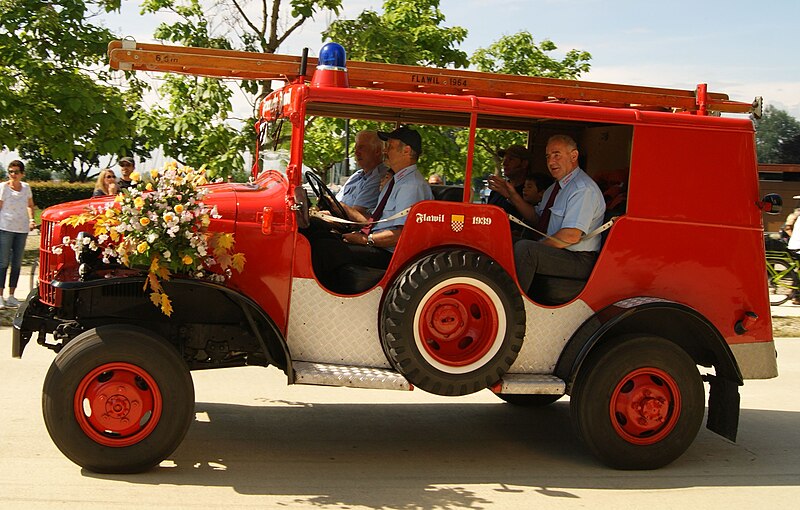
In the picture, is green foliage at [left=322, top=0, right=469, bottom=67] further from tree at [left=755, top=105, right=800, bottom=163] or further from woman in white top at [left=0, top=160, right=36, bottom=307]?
tree at [left=755, top=105, right=800, bottom=163]

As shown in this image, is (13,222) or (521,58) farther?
(521,58)

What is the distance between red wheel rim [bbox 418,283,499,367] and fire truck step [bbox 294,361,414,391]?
0.91 feet

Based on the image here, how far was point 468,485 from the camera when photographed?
5387 millimetres

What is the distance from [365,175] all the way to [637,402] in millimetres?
2675

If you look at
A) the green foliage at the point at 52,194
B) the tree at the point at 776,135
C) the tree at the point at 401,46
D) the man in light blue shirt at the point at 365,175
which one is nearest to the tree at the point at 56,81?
the tree at the point at 401,46

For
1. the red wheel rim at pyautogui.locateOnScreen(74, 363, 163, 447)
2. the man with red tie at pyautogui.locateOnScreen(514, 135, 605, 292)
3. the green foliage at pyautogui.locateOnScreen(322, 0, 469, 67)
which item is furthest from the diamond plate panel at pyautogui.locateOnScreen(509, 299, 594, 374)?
the green foliage at pyautogui.locateOnScreen(322, 0, 469, 67)

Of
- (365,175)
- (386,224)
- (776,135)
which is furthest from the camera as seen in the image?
(776,135)

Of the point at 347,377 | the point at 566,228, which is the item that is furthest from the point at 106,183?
the point at 566,228

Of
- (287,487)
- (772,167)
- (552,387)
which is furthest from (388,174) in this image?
(772,167)

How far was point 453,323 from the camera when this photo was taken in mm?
5547

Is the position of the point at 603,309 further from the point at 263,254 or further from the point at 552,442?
the point at 263,254

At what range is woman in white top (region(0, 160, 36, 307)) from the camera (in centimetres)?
1055

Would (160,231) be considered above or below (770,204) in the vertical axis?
below

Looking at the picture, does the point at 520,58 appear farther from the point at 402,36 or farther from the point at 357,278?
the point at 357,278
